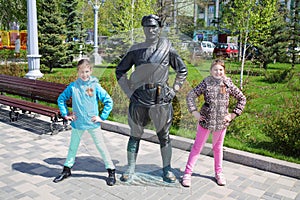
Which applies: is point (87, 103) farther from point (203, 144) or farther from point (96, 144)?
point (203, 144)

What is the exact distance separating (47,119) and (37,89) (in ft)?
2.29

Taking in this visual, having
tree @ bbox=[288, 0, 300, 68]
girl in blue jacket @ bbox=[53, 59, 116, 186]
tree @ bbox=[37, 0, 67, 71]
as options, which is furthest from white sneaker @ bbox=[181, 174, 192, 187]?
tree @ bbox=[288, 0, 300, 68]

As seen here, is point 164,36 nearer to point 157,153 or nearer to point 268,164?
point 157,153

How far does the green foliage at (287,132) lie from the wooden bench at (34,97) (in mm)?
3630

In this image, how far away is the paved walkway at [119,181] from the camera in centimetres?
379

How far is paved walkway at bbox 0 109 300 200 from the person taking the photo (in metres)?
3.79

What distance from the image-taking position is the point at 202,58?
3.02 meters

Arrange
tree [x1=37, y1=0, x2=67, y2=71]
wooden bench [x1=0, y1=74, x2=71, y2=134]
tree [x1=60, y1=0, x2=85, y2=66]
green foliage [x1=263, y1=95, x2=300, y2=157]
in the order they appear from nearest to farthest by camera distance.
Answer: green foliage [x1=263, y1=95, x2=300, y2=157], wooden bench [x1=0, y1=74, x2=71, y2=134], tree [x1=37, y1=0, x2=67, y2=71], tree [x1=60, y1=0, x2=85, y2=66]

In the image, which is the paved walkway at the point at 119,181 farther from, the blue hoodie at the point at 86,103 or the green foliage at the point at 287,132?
the green foliage at the point at 287,132

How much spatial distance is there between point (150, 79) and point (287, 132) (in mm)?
2767

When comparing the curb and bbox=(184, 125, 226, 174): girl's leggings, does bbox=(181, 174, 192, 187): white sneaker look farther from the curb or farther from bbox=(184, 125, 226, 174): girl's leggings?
the curb

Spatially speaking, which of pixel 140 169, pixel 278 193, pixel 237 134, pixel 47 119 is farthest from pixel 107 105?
pixel 47 119

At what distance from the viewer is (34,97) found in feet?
24.0

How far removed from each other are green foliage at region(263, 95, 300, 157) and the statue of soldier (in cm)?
231
